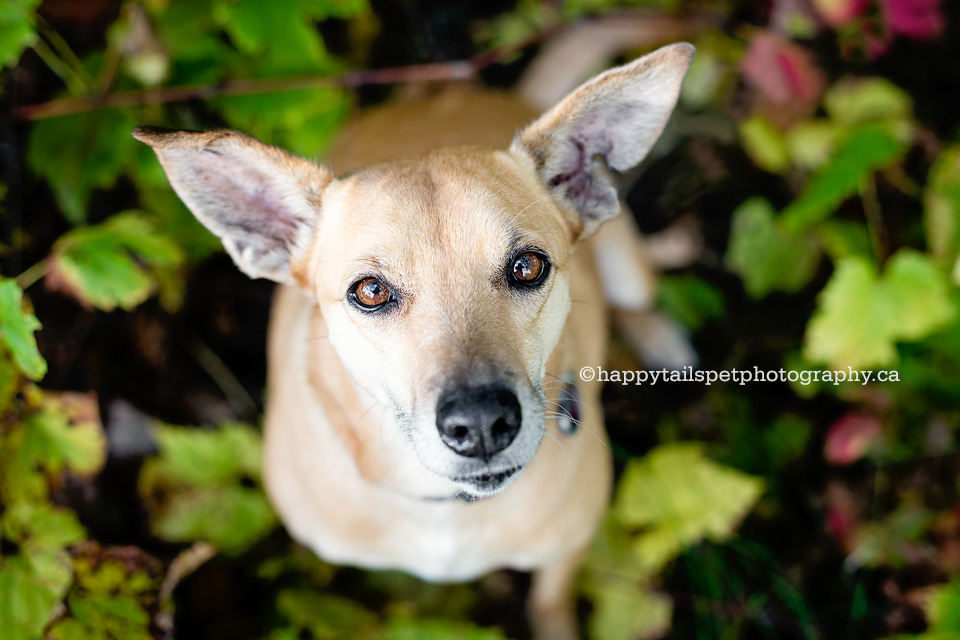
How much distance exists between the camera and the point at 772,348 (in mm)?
4242

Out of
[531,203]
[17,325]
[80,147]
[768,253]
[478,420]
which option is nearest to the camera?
[478,420]

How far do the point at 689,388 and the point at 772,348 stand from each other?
568mm

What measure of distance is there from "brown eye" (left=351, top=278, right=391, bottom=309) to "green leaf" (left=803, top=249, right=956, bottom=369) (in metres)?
2.00

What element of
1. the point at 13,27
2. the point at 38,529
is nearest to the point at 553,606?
the point at 38,529

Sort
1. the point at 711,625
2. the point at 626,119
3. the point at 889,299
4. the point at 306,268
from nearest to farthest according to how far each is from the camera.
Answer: the point at 626,119 → the point at 306,268 → the point at 889,299 → the point at 711,625

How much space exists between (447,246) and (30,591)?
82.9 inches

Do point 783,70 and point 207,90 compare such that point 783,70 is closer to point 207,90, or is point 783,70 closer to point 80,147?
point 207,90

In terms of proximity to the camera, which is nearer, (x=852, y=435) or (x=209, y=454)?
(x=209, y=454)

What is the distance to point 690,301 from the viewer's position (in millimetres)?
4422

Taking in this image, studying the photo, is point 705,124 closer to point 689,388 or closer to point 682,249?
point 682,249

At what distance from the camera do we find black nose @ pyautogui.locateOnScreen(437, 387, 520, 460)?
1.87 metres

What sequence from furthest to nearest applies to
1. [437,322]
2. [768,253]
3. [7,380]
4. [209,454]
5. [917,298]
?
[768,253], [209,454], [917,298], [7,380], [437,322]

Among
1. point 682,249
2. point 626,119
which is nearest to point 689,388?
point 682,249

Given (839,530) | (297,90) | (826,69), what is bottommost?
(839,530)
